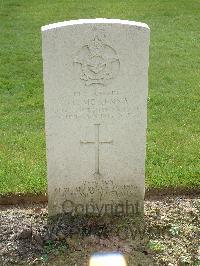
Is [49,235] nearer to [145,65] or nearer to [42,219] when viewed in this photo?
[42,219]

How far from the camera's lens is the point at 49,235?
16.8 feet

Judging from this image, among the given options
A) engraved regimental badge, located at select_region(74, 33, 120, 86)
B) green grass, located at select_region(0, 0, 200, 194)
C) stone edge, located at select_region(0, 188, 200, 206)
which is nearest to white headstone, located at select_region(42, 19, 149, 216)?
engraved regimental badge, located at select_region(74, 33, 120, 86)

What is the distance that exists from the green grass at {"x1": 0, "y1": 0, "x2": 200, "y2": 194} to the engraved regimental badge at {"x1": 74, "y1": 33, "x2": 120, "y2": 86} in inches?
64.1

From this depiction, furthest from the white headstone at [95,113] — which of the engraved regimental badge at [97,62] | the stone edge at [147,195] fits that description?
the stone edge at [147,195]

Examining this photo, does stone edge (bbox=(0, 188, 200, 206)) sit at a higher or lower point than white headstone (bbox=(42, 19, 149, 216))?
lower

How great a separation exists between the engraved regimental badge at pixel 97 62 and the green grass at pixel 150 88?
1628mm

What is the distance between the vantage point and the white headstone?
15.8 ft

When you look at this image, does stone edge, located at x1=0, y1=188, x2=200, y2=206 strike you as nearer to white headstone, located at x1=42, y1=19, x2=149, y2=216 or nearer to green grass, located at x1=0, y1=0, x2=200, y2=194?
green grass, located at x1=0, y1=0, x2=200, y2=194

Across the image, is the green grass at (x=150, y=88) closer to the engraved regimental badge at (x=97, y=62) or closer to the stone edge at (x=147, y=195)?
the stone edge at (x=147, y=195)

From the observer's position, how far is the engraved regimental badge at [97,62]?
4828 mm

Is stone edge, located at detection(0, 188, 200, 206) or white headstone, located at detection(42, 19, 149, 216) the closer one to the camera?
white headstone, located at detection(42, 19, 149, 216)

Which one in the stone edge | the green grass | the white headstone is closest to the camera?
the white headstone

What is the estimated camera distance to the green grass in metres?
6.52

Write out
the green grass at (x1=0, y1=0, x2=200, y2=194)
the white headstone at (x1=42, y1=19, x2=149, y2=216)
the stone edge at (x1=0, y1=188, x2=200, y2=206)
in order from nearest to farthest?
the white headstone at (x1=42, y1=19, x2=149, y2=216) → the stone edge at (x1=0, y1=188, x2=200, y2=206) → the green grass at (x1=0, y1=0, x2=200, y2=194)
